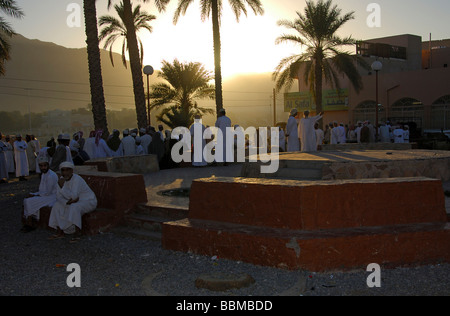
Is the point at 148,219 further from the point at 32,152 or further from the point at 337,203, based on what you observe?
the point at 32,152

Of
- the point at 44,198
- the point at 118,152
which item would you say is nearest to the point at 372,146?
the point at 118,152

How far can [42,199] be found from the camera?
23.5 ft

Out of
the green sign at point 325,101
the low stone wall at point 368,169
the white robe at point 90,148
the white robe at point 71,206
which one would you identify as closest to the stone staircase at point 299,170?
the low stone wall at point 368,169

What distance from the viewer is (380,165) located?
7949mm

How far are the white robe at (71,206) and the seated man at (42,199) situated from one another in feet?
2.58

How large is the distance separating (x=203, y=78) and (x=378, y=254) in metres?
28.1

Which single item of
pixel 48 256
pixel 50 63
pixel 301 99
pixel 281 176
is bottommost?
pixel 48 256

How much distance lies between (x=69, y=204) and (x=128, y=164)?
183 inches

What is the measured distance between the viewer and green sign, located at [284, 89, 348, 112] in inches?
1405

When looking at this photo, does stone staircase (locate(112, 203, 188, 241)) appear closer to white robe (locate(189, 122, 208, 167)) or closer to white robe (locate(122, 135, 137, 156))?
white robe (locate(189, 122, 208, 167))

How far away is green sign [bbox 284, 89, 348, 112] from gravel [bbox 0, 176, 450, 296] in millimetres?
28143

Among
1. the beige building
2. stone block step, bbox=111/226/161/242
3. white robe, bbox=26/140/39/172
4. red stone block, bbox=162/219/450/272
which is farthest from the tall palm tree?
the beige building

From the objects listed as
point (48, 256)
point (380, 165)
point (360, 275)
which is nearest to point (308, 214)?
point (360, 275)
